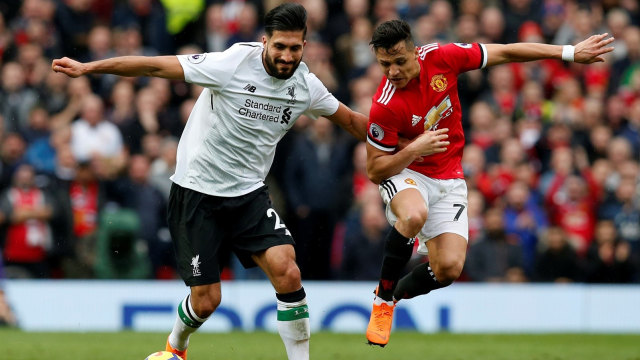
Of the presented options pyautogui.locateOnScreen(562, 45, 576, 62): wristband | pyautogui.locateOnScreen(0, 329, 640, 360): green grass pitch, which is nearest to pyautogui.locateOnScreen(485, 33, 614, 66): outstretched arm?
pyautogui.locateOnScreen(562, 45, 576, 62): wristband

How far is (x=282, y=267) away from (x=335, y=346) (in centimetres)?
410

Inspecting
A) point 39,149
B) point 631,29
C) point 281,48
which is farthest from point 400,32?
point 631,29

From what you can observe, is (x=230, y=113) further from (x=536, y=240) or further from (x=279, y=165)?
(x=536, y=240)

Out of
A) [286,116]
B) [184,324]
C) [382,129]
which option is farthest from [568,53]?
[184,324]

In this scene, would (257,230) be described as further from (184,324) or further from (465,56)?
(465,56)

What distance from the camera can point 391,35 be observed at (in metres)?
8.67

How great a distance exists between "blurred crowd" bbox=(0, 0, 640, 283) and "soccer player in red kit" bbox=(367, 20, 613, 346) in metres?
4.84

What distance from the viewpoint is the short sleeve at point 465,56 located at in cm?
916

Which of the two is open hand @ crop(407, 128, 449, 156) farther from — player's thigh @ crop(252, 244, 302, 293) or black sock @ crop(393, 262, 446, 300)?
player's thigh @ crop(252, 244, 302, 293)

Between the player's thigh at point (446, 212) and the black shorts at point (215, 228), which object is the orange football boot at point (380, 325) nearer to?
the player's thigh at point (446, 212)

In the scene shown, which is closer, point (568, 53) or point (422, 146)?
point (422, 146)

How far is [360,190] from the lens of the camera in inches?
586

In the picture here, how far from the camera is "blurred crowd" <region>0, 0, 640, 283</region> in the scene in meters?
14.5

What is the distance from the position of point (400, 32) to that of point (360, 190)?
6328 mm
